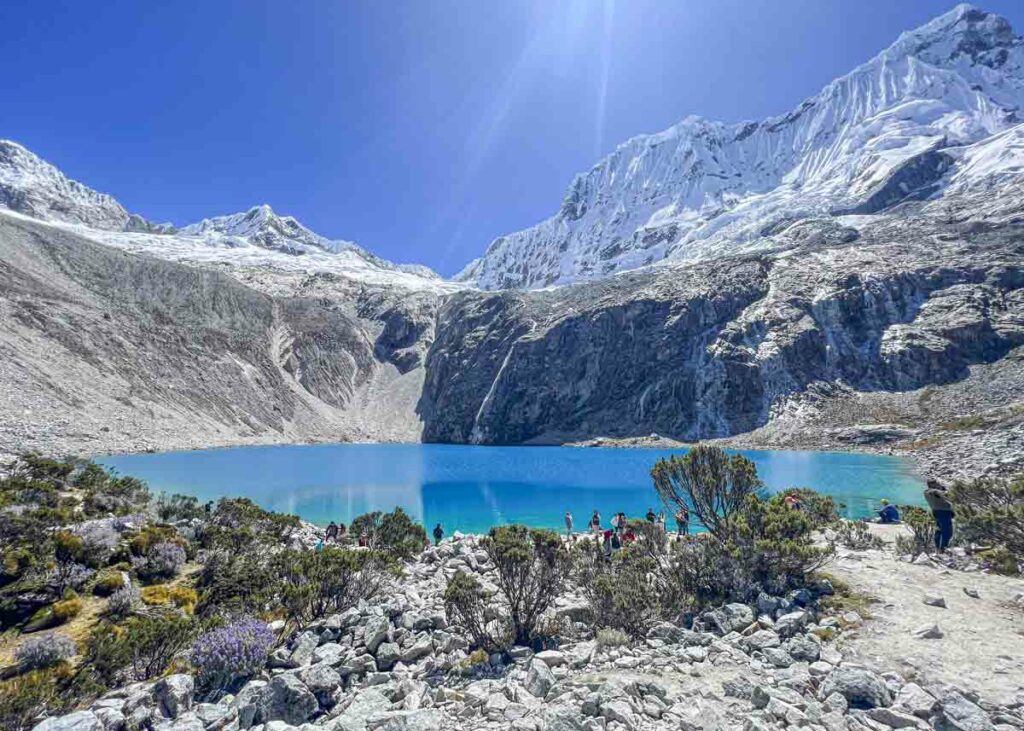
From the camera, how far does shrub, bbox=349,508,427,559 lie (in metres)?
17.0

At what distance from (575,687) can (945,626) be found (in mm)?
6539

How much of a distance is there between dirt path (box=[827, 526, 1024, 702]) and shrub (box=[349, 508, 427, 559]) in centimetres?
1210

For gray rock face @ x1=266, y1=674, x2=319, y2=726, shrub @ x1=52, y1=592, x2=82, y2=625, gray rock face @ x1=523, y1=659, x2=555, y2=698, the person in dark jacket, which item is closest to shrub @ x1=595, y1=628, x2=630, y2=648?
gray rock face @ x1=523, y1=659, x2=555, y2=698

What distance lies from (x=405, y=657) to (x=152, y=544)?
34.3ft

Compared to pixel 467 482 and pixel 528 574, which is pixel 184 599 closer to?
pixel 528 574

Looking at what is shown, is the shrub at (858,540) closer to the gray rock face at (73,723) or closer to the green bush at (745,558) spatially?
the green bush at (745,558)

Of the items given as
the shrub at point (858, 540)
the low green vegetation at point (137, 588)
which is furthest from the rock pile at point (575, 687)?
the shrub at point (858, 540)

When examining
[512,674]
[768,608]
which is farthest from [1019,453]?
[512,674]

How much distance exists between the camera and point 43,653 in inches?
354

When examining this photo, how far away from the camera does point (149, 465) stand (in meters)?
48.8

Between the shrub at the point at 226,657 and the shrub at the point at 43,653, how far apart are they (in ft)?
8.33

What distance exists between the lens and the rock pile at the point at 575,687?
5.99m

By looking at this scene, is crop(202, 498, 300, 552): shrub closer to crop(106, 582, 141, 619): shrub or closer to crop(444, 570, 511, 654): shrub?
crop(106, 582, 141, 619): shrub

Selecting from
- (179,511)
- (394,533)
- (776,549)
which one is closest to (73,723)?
(394,533)
